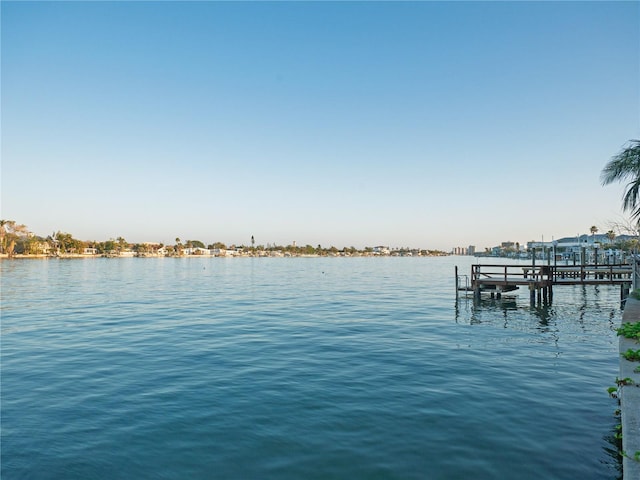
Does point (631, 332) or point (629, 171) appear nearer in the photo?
point (631, 332)

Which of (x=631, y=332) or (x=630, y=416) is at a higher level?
(x=631, y=332)

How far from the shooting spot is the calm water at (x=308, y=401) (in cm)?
807

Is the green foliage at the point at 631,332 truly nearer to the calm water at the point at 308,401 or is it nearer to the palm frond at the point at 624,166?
the calm water at the point at 308,401

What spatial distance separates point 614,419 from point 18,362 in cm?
2066

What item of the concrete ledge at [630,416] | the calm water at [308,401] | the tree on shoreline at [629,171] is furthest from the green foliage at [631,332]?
the tree on shoreline at [629,171]

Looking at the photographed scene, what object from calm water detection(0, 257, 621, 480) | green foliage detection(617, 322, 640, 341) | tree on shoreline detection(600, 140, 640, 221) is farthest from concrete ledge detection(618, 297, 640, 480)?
tree on shoreline detection(600, 140, 640, 221)

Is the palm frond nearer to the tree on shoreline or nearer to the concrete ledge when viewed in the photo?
the tree on shoreline

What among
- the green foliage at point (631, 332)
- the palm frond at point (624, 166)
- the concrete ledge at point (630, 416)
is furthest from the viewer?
the palm frond at point (624, 166)

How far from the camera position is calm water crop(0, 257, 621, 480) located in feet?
26.5

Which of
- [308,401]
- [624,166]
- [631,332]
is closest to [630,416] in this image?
[631,332]

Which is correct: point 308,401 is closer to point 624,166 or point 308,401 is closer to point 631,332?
point 631,332

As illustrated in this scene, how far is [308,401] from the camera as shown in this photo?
11312 millimetres

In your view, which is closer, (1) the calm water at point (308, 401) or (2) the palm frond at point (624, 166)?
(1) the calm water at point (308, 401)

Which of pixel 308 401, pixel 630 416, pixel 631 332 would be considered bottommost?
pixel 308 401
